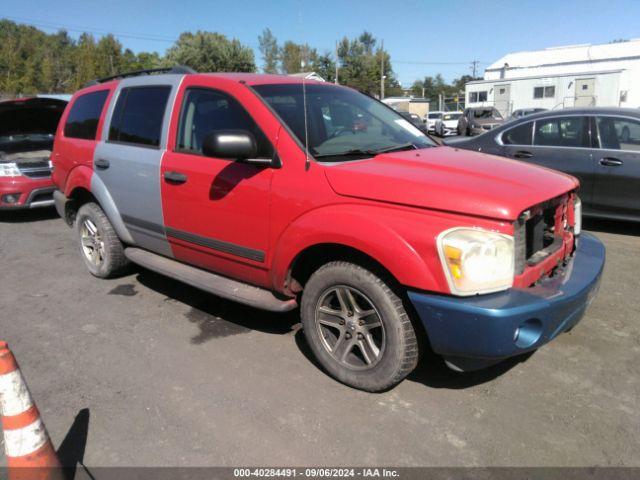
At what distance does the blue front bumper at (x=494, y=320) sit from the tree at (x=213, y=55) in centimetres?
5122

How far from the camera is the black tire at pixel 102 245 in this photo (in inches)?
187

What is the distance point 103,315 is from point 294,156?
7.67 ft

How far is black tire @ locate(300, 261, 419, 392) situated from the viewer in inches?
109

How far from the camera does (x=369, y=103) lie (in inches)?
165

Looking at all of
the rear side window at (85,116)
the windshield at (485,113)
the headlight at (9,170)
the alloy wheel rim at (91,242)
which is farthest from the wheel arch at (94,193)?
the windshield at (485,113)

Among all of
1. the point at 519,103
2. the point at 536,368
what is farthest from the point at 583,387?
the point at 519,103

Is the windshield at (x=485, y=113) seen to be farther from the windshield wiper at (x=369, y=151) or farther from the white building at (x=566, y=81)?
the windshield wiper at (x=369, y=151)

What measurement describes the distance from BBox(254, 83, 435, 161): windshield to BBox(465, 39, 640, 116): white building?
27243 mm

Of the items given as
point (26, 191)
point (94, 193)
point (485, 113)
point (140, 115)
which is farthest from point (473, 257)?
point (485, 113)

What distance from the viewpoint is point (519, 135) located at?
681cm

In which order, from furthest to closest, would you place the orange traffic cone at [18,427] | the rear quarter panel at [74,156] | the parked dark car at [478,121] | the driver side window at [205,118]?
the parked dark car at [478,121] < the rear quarter panel at [74,156] < the driver side window at [205,118] < the orange traffic cone at [18,427]

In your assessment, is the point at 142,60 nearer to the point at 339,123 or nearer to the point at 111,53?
the point at 111,53

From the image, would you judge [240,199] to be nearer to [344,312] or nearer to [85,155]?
[344,312]

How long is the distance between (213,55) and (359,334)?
54.0 m
